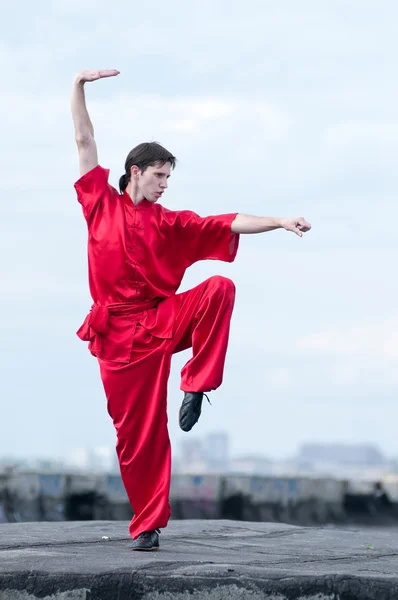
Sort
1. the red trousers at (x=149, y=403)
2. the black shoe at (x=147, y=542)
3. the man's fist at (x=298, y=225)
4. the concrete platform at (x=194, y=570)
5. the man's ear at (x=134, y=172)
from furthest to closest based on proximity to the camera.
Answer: the man's ear at (x=134, y=172), the red trousers at (x=149, y=403), the black shoe at (x=147, y=542), the man's fist at (x=298, y=225), the concrete platform at (x=194, y=570)

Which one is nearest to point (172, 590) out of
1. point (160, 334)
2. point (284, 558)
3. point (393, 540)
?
point (284, 558)

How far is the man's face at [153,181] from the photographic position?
5.79m

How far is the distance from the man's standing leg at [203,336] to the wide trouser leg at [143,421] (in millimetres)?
182

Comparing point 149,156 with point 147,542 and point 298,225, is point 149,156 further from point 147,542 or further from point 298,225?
point 147,542

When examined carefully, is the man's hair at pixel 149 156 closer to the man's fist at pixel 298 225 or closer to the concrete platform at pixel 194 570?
the man's fist at pixel 298 225

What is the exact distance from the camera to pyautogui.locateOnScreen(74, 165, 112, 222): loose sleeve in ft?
19.3

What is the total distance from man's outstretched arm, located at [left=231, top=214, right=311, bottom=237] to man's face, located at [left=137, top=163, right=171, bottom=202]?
438 mm

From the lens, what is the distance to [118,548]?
564 cm

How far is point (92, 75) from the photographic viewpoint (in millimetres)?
5777

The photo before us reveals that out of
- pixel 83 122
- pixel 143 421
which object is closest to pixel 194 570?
pixel 143 421

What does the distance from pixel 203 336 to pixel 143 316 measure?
1.22ft

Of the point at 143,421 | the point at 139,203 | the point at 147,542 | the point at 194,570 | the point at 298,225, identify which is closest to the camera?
the point at 194,570

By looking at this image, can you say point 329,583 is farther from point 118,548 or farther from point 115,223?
point 115,223

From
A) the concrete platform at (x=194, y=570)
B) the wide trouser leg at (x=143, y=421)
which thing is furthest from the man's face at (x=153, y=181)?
the concrete platform at (x=194, y=570)
